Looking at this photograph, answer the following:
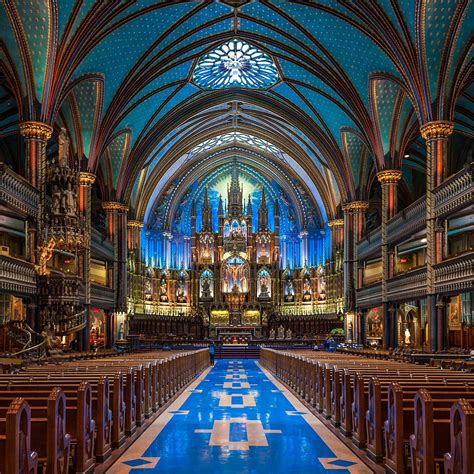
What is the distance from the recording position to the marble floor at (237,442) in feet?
26.7

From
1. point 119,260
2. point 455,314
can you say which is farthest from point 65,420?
point 119,260

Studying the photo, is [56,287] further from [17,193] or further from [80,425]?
[80,425]

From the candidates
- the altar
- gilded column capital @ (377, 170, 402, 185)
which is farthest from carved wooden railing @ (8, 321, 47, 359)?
the altar

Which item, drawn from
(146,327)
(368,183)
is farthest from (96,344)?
(368,183)

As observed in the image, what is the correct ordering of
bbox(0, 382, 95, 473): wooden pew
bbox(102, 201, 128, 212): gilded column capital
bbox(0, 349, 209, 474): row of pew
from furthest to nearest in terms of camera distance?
bbox(102, 201, 128, 212): gilded column capital → bbox(0, 382, 95, 473): wooden pew → bbox(0, 349, 209, 474): row of pew

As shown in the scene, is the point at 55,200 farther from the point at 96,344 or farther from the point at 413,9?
the point at 96,344

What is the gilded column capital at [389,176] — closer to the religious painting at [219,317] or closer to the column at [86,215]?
the column at [86,215]

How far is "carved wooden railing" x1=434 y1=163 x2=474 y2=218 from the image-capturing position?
20.9 meters

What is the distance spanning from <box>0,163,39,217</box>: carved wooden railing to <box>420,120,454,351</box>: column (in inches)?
580

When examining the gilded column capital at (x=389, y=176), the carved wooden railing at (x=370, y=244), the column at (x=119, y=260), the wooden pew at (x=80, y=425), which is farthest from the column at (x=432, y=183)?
the column at (x=119, y=260)

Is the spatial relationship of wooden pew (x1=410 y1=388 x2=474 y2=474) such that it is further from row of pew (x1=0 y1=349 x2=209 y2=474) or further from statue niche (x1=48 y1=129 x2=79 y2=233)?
statue niche (x1=48 y1=129 x2=79 y2=233)

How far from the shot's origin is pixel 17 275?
2164cm

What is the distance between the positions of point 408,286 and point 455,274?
5.66m

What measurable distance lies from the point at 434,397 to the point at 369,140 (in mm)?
25883
